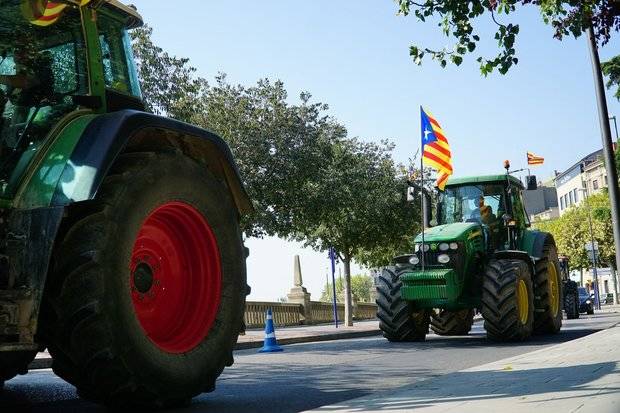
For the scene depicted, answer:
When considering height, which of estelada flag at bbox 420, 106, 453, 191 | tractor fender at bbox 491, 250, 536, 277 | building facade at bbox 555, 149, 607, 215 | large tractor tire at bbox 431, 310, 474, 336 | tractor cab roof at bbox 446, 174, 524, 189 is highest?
building facade at bbox 555, 149, 607, 215

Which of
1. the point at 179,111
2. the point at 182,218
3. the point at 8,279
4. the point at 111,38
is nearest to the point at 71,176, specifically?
the point at 8,279

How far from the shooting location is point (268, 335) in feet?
49.5

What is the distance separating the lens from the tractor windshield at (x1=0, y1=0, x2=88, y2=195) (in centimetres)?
444

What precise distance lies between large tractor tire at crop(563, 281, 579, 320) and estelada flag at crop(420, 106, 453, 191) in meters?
13.5

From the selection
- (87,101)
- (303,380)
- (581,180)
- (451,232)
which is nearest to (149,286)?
(87,101)

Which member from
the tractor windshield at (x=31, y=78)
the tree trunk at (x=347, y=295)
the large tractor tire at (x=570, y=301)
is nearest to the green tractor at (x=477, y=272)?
the tractor windshield at (x=31, y=78)

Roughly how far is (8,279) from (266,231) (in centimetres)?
1887

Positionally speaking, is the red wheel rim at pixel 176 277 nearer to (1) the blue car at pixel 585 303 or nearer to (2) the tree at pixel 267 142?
(2) the tree at pixel 267 142

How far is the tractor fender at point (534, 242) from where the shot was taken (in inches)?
578

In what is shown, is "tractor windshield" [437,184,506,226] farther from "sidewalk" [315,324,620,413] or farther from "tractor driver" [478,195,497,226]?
"sidewalk" [315,324,620,413]

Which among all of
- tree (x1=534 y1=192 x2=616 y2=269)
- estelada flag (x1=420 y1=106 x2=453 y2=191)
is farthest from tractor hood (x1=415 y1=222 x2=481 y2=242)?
tree (x1=534 y1=192 x2=616 y2=269)

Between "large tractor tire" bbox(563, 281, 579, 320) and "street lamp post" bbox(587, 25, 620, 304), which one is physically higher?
"street lamp post" bbox(587, 25, 620, 304)

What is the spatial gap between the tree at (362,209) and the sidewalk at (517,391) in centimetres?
2082

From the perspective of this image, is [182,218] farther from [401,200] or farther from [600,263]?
[600,263]
